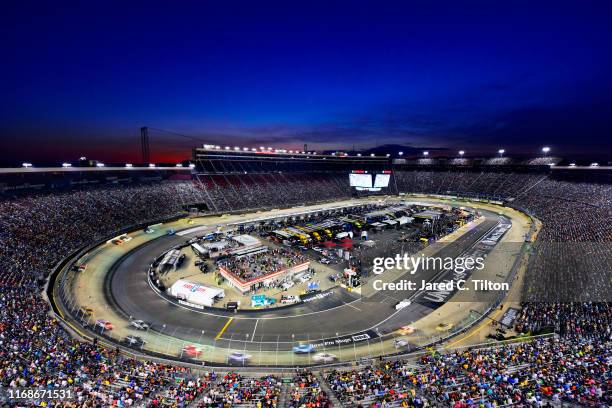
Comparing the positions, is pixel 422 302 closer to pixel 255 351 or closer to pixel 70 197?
pixel 255 351

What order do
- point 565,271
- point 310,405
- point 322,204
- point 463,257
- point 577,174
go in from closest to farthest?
point 310,405
point 565,271
point 463,257
point 577,174
point 322,204

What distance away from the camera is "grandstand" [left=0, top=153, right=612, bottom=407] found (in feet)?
45.3

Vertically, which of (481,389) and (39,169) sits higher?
(39,169)

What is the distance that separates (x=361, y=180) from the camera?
3900 inches

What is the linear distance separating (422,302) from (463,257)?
15.3 meters

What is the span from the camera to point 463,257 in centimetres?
3784

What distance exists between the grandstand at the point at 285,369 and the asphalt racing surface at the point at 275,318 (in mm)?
3720

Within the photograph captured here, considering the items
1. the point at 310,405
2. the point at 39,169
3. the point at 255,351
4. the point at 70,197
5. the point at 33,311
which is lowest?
the point at 255,351

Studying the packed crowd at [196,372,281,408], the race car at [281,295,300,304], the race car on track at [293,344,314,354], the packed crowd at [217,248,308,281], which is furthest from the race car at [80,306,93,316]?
the race car on track at [293,344,314,354]

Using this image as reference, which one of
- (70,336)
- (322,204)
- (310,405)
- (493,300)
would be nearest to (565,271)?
(493,300)

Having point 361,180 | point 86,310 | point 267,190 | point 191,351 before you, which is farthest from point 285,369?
point 361,180

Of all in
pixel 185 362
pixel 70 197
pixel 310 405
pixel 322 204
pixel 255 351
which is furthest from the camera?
pixel 322 204

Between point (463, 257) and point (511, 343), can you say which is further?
point (463, 257)

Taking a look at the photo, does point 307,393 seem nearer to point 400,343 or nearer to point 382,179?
point 400,343
